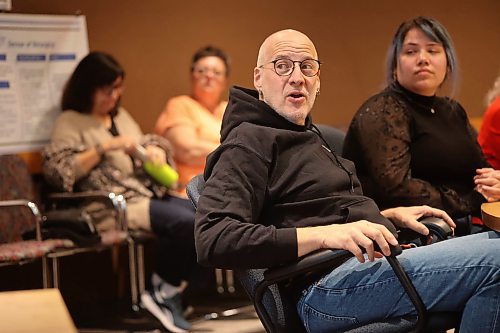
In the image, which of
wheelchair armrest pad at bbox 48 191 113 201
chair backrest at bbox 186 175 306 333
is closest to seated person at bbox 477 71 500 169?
chair backrest at bbox 186 175 306 333

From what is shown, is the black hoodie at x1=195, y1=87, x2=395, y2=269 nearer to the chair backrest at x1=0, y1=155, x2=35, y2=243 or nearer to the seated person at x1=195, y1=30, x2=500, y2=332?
the seated person at x1=195, y1=30, x2=500, y2=332

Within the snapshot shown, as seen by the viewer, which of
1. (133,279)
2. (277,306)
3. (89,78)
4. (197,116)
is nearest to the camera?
(277,306)

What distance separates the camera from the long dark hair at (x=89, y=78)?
15.0 ft

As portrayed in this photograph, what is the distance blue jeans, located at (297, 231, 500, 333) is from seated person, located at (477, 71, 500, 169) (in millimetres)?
1219

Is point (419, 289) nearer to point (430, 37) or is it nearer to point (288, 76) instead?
point (288, 76)

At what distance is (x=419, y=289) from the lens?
216 centimetres

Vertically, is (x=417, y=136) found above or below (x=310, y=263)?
above

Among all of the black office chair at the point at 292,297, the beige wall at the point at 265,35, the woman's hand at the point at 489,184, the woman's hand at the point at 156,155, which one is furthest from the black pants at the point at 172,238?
the black office chair at the point at 292,297

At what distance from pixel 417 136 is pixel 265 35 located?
264 cm

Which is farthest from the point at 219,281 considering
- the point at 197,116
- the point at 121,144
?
the point at 121,144

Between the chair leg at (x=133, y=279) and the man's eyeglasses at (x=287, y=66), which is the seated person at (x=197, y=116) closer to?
the chair leg at (x=133, y=279)

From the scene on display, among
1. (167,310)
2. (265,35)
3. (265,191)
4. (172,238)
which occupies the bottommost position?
(167,310)

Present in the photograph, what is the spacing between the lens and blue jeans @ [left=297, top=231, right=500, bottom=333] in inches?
83.7

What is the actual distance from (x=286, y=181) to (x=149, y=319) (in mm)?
2486
